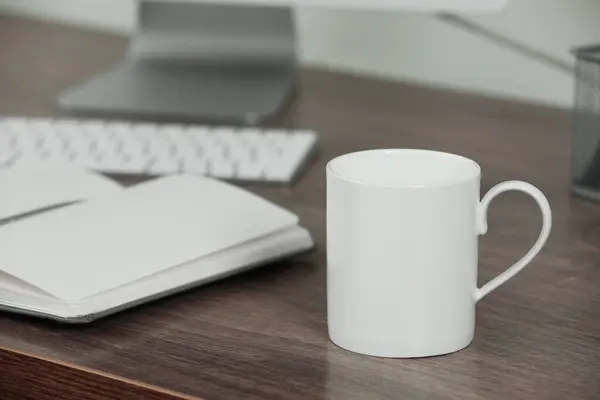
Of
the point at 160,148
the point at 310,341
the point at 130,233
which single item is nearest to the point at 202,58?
the point at 160,148

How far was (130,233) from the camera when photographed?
68 cm

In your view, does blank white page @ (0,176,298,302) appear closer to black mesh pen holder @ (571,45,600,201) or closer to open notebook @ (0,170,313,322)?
open notebook @ (0,170,313,322)

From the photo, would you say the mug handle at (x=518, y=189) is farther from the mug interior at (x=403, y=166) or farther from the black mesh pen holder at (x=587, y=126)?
Result: the black mesh pen holder at (x=587, y=126)

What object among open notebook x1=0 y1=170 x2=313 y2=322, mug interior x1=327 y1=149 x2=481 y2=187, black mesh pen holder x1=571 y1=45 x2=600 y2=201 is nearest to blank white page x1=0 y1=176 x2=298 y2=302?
open notebook x1=0 y1=170 x2=313 y2=322

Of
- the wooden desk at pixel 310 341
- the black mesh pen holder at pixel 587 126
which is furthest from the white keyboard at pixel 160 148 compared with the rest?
the black mesh pen holder at pixel 587 126

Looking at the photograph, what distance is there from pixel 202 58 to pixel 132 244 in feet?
1.70

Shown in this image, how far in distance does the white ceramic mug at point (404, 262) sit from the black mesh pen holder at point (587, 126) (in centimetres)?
26

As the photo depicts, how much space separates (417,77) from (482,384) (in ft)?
2.34

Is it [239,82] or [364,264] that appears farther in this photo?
[239,82]

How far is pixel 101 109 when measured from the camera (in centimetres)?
104

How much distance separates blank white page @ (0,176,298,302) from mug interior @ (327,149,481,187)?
0.35ft

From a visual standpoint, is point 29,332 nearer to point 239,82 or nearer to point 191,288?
point 191,288

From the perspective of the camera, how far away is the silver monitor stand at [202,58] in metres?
1.07

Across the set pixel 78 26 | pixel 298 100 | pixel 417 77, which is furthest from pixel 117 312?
pixel 78 26
